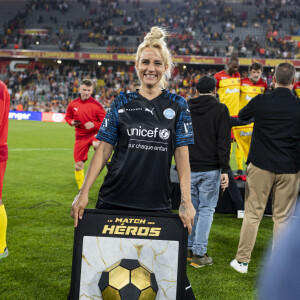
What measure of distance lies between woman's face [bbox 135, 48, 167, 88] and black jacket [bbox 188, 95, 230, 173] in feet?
5.10

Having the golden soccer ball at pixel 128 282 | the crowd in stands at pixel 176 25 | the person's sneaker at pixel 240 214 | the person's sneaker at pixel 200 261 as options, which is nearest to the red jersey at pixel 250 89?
the person's sneaker at pixel 240 214

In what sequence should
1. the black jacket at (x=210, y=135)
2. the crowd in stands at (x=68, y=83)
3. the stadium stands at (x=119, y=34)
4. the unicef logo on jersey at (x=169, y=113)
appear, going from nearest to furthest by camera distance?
the unicef logo on jersey at (x=169, y=113) < the black jacket at (x=210, y=135) < the crowd in stands at (x=68, y=83) < the stadium stands at (x=119, y=34)

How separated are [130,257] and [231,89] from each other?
539 cm

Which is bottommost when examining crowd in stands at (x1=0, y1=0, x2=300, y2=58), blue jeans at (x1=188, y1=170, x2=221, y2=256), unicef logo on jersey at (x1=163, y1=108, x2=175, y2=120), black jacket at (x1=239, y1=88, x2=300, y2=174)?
blue jeans at (x1=188, y1=170, x2=221, y2=256)

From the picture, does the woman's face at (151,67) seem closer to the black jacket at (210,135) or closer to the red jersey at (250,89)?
the black jacket at (210,135)

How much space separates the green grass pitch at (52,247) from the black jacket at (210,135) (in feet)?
3.46

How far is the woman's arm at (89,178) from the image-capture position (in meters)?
2.30

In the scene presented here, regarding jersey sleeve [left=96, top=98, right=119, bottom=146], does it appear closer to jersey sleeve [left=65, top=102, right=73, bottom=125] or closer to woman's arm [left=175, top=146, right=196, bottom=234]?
woman's arm [left=175, top=146, right=196, bottom=234]

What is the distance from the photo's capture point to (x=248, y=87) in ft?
23.0

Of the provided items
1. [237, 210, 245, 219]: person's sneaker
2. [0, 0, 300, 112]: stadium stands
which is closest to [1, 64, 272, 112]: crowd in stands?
[0, 0, 300, 112]: stadium stands

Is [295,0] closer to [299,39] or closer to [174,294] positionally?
[299,39]

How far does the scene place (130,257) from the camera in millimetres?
2242

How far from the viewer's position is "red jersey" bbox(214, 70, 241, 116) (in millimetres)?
7102

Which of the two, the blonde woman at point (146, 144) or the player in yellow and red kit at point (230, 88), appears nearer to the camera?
the blonde woman at point (146, 144)
